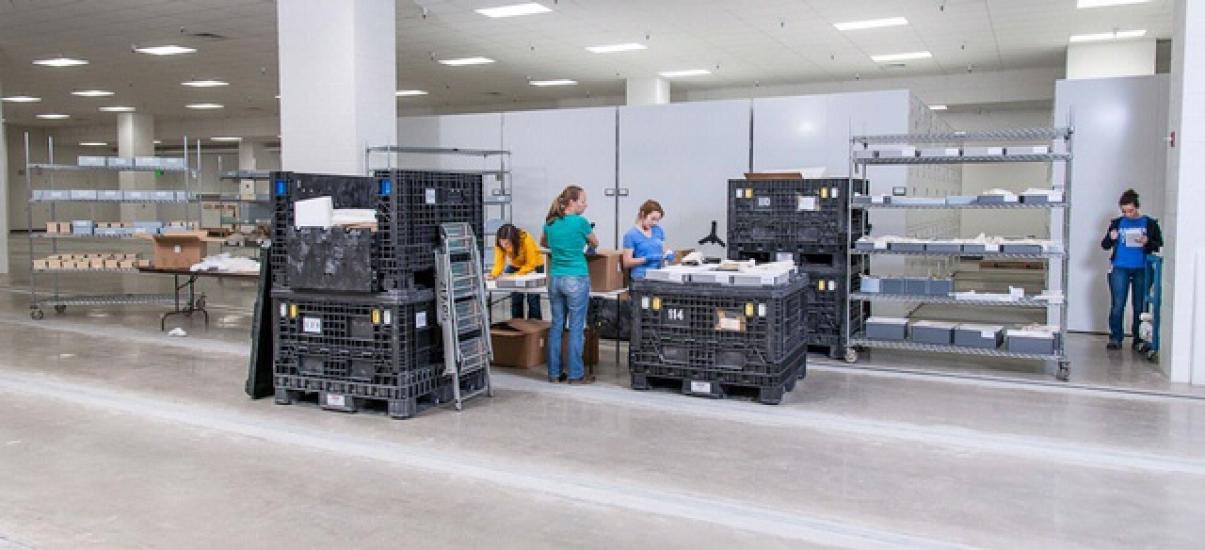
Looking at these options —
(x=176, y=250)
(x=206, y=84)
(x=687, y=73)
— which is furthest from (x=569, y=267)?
(x=206, y=84)

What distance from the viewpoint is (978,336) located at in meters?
6.71

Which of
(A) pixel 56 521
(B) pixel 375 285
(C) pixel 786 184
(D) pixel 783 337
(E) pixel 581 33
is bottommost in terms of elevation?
(A) pixel 56 521

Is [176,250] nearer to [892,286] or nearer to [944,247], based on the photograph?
[892,286]

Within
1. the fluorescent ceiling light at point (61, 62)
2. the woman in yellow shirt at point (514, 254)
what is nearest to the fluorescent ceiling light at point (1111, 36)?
the woman in yellow shirt at point (514, 254)

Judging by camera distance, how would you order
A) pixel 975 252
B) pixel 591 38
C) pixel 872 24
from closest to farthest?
pixel 975 252 < pixel 872 24 < pixel 591 38

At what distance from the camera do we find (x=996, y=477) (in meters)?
4.11

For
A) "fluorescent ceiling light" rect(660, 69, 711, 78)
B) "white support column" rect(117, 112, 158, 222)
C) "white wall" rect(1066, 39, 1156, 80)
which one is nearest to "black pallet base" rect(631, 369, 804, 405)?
"white wall" rect(1066, 39, 1156, 80)

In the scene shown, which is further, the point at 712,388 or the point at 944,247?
the point at 944,247

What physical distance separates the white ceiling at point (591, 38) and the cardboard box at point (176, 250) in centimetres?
312

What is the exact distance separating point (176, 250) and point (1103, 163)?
959 cm

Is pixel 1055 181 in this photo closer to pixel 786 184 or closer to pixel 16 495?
pixel 786 184

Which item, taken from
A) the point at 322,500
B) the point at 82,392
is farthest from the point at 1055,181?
the point at 82,392

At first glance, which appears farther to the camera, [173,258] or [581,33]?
[581,33]

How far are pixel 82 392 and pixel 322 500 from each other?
3107mm
